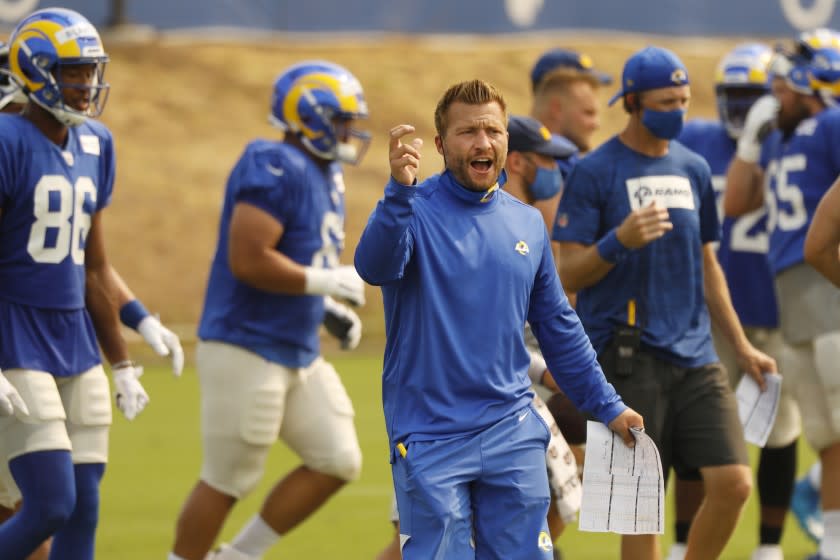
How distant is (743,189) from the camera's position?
8453 millimetres

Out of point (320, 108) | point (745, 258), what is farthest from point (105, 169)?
point (745, 258)

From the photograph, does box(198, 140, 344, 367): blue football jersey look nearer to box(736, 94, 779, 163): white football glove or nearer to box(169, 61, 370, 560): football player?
box(169, 61, 370, 560): football player

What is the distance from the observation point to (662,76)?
21.5ft

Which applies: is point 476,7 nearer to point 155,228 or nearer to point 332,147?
point 155,228

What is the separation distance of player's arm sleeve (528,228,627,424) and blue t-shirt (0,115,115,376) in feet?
6.08

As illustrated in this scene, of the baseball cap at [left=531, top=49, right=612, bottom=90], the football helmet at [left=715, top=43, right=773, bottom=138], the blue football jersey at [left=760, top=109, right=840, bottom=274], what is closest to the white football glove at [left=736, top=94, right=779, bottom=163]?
the football helmet at [left=715, top=43, right=773, bottom=138]

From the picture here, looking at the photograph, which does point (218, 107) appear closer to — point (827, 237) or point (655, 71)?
point (655, 71)

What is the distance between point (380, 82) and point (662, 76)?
59.2 ft

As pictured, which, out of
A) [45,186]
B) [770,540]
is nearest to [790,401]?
[770,540]

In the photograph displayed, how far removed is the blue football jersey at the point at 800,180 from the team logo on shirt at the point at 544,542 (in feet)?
9.58

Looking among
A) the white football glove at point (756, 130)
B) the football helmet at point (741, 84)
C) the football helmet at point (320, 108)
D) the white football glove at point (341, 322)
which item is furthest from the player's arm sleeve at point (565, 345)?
the football helmet at point (741, 84)

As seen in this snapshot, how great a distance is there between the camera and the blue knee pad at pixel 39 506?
19.3 feet

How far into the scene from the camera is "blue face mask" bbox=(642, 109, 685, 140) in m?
6.48

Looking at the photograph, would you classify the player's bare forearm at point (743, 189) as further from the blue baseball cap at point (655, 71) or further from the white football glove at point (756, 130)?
the blue baseball cap at point (655, 71)
